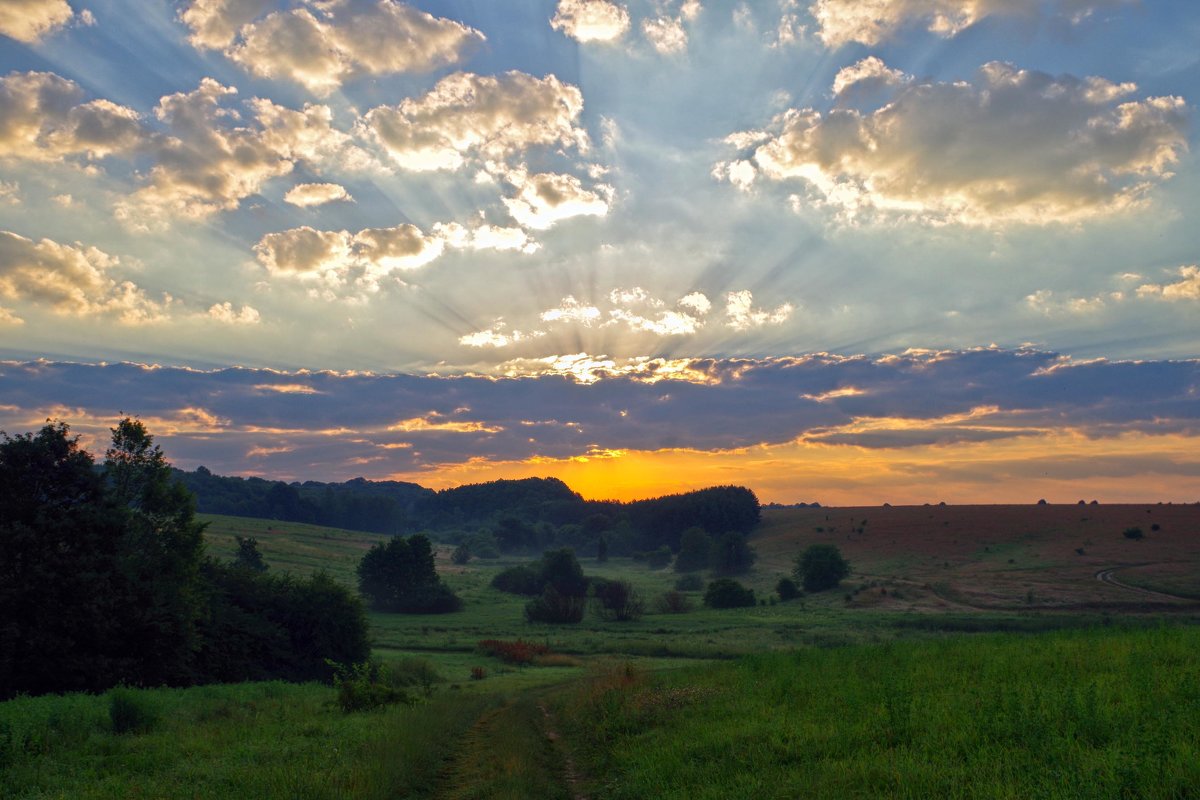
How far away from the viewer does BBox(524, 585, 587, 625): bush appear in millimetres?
91375

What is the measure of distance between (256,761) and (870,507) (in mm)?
182144

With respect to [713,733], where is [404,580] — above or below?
below

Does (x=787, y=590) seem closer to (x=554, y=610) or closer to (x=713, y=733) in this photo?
(x=554, y=610)

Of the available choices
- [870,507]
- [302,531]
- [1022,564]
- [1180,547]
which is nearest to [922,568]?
[1022,564]

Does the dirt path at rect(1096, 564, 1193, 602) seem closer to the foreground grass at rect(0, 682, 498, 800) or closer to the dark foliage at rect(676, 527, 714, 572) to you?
the foreground grass at rect(0, 682, 498, 800)

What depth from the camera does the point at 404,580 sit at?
10994cm

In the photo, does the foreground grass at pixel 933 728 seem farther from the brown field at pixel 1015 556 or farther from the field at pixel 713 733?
the brown field at pixel 1015 556

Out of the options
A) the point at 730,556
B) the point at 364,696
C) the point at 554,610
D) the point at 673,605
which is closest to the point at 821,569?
the point at 673,605

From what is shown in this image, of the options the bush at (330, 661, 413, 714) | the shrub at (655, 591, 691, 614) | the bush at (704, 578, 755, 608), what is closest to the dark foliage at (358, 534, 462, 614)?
the shrub at (655, 591, 691, 614)

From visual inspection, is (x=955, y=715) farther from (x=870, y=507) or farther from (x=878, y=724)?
(x=870, y=507)

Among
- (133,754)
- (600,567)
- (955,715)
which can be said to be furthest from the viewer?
(600,567)

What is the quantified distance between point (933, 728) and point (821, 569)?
335ft

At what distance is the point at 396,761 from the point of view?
612 inches

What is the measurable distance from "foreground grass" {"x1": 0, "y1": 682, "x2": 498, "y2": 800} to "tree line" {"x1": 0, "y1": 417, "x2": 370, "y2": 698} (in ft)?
35.6
